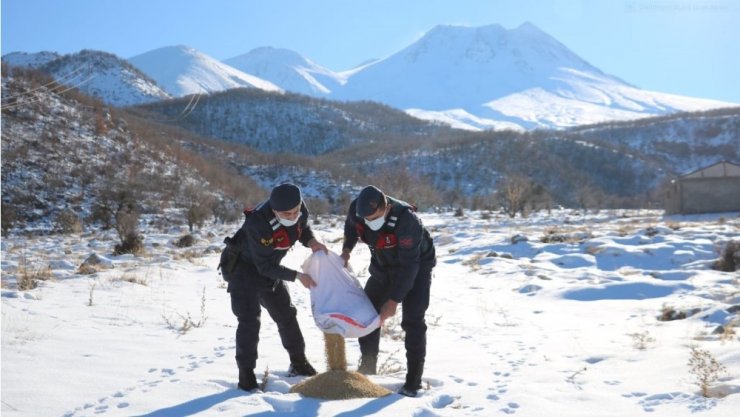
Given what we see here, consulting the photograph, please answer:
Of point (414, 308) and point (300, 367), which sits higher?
point (414, 308)

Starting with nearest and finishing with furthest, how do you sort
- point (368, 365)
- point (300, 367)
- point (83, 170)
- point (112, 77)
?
point (300, 367) < point (368, 365) < point (83, 170) < point (112, 77)

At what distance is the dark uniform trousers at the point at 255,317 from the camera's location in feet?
12.9

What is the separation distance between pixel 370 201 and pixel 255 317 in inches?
47.3

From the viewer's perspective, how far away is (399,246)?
13.2 feet

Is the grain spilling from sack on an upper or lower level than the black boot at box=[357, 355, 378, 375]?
upper

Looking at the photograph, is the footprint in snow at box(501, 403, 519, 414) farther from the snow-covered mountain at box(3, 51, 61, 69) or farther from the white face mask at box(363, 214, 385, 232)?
the snow-covered mountain at box(3, 51, 61, 69)

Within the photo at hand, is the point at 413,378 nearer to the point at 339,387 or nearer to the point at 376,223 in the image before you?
the point at 339,387

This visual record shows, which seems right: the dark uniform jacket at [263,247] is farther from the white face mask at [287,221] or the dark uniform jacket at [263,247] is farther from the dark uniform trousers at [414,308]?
the dark uniform trousers at [414,308]

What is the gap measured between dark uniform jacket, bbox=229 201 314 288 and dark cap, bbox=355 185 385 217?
1.71 ft

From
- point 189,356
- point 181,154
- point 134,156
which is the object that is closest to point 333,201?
point 181,154

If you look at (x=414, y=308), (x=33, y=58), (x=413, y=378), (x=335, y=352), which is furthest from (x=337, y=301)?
(x=33, y=58)

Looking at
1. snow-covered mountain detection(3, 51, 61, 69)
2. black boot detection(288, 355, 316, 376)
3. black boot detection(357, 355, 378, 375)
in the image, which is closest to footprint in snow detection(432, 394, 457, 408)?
black boot detection(357, 355, 378, 375)

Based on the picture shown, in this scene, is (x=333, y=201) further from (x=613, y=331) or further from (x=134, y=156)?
(x=613, y=331)

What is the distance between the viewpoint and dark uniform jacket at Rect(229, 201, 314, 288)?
12.8 feet
